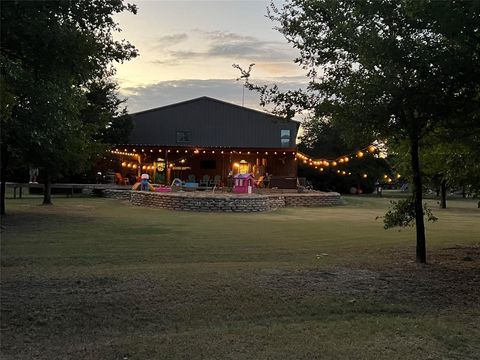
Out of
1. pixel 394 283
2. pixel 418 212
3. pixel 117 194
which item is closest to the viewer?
pixel 394 283

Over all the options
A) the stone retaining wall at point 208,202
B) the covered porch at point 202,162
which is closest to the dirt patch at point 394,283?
the stone retaining wall at point 208,202

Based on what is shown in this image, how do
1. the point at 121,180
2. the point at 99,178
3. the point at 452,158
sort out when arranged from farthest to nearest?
the point at 99,178
the point at 121,180
the point at 452,158

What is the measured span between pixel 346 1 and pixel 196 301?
4.90 metres

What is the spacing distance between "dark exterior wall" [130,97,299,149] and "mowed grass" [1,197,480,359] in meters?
28.1

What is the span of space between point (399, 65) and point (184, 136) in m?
33.3

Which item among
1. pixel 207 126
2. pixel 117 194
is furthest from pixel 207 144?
pixel 117 194

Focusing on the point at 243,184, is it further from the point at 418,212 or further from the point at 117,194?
the point at 418,212

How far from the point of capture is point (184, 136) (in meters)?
39.6

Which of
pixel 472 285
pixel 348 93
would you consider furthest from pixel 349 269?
pixel 348 93

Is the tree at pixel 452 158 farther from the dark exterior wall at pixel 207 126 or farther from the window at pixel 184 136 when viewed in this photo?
the window at pixel 184 136

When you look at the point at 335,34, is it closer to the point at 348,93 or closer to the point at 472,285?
the point at 348,93

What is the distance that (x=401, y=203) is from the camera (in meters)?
8.96

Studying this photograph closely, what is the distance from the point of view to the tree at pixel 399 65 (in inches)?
256

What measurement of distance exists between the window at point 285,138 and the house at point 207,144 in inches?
0.9
